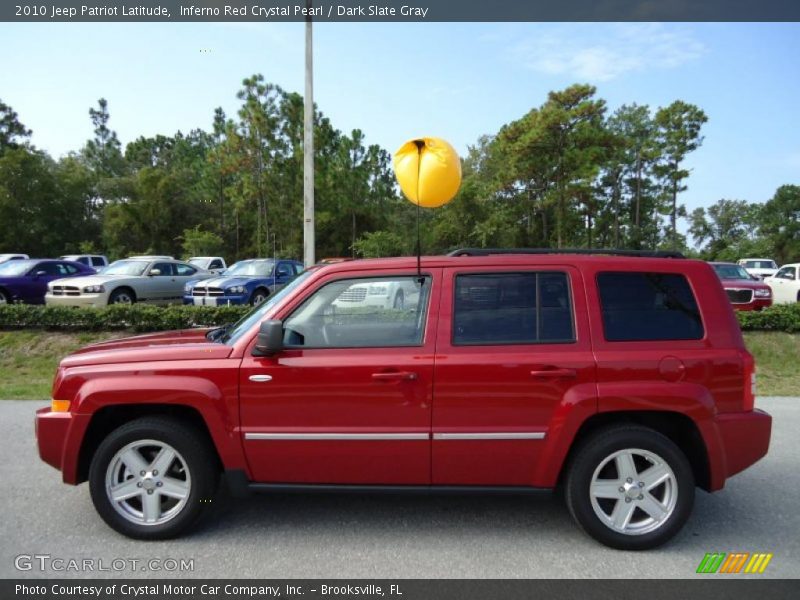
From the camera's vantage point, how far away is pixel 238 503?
417 cm

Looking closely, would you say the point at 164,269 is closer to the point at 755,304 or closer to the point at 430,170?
the point at 430,170

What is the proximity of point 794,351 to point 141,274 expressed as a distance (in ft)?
50.2

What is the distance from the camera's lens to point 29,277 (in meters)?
15.8

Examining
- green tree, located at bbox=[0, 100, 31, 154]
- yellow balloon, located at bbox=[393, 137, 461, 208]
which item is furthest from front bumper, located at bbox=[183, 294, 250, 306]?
green tree, located at bbox=[0, 100, 31, 154]

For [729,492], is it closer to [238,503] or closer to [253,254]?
[238,503]

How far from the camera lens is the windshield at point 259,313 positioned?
3770 millimetres

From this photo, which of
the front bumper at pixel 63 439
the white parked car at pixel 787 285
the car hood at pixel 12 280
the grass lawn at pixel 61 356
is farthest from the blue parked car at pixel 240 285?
the white parked car at pixel 787 285

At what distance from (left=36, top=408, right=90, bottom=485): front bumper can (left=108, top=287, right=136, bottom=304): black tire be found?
1156cm

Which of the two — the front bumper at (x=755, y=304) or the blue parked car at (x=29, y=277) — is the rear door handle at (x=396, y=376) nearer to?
the front bumper at (x=755, y=304)

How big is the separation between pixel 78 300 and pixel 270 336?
12515 millimetres

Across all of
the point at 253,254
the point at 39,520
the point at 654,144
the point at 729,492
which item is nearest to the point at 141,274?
the point at 39,520

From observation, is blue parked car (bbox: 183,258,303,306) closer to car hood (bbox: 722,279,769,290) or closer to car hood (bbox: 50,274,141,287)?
car hood (bbox: 50,274,141,287)

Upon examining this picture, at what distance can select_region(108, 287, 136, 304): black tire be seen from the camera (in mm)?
14352

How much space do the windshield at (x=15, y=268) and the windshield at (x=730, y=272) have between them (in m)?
18.7
